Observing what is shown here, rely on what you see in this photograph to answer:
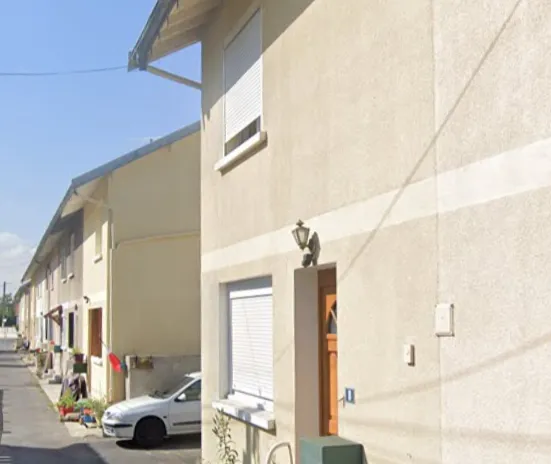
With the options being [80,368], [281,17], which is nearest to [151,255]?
[80,368]

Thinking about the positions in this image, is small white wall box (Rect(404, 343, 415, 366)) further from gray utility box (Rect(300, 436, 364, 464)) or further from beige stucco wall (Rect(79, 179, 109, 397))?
beige stucco wall (Rect(79, 179, 109, 397))

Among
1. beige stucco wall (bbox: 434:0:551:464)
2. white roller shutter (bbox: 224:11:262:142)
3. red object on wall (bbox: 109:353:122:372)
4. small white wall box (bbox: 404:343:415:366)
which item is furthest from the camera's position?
red object on wall (bbox: 109:353:122:372)

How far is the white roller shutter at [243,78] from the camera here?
30.4ft

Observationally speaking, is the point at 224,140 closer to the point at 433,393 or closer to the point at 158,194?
the point at 433,393

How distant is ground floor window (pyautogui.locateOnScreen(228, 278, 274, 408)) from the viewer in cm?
905

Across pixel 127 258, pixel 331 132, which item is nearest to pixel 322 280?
pixel 331 132

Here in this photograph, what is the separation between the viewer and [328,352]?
781 centimetres

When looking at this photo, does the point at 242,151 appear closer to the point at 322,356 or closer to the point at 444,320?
the point at 322,356

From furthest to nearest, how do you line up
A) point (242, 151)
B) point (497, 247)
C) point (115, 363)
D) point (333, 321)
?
point (115, 363), point (242, 151), point (333, 321), point (497, 247)

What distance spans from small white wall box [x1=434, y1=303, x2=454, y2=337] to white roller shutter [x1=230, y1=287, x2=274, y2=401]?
3712 millimetres

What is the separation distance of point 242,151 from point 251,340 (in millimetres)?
2176

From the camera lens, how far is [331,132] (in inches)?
280

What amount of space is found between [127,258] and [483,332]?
49.1 ft

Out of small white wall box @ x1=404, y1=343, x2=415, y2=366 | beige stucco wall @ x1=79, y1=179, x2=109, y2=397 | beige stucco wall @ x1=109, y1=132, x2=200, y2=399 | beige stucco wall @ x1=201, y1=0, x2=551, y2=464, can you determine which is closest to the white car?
beige stucco wall @ x1=109, y1=132, x2=200, y2=399
